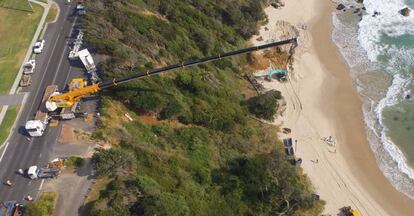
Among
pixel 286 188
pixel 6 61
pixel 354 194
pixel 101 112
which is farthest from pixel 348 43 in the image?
pixel 6 61

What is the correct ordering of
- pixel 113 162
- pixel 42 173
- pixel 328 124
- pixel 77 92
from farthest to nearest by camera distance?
pixel 328 124, pixel 77 92, pixel 42 173, pixel 113 162

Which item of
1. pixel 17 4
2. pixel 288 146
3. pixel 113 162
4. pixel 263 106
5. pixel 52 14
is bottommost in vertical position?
pixel 288 146

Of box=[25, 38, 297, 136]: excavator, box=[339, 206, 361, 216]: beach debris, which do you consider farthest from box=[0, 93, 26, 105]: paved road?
box=[339, 206, 361, 216]: beach debris

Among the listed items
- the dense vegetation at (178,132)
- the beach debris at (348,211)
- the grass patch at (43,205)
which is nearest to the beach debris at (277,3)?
the dense vegetation at (178,132)

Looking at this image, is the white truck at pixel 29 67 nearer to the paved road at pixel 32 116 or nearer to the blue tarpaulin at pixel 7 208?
the paved road at pixel 32 116

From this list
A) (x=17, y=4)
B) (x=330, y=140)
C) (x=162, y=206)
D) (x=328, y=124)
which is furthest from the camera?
(x=17, y=4)

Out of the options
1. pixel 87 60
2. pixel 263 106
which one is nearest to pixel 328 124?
pixel 263 106

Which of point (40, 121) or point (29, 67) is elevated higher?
point (29, 67)

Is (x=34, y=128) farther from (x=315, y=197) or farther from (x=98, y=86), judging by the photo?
(x=315, y=197)

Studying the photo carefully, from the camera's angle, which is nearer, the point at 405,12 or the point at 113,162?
the point at 113,162
